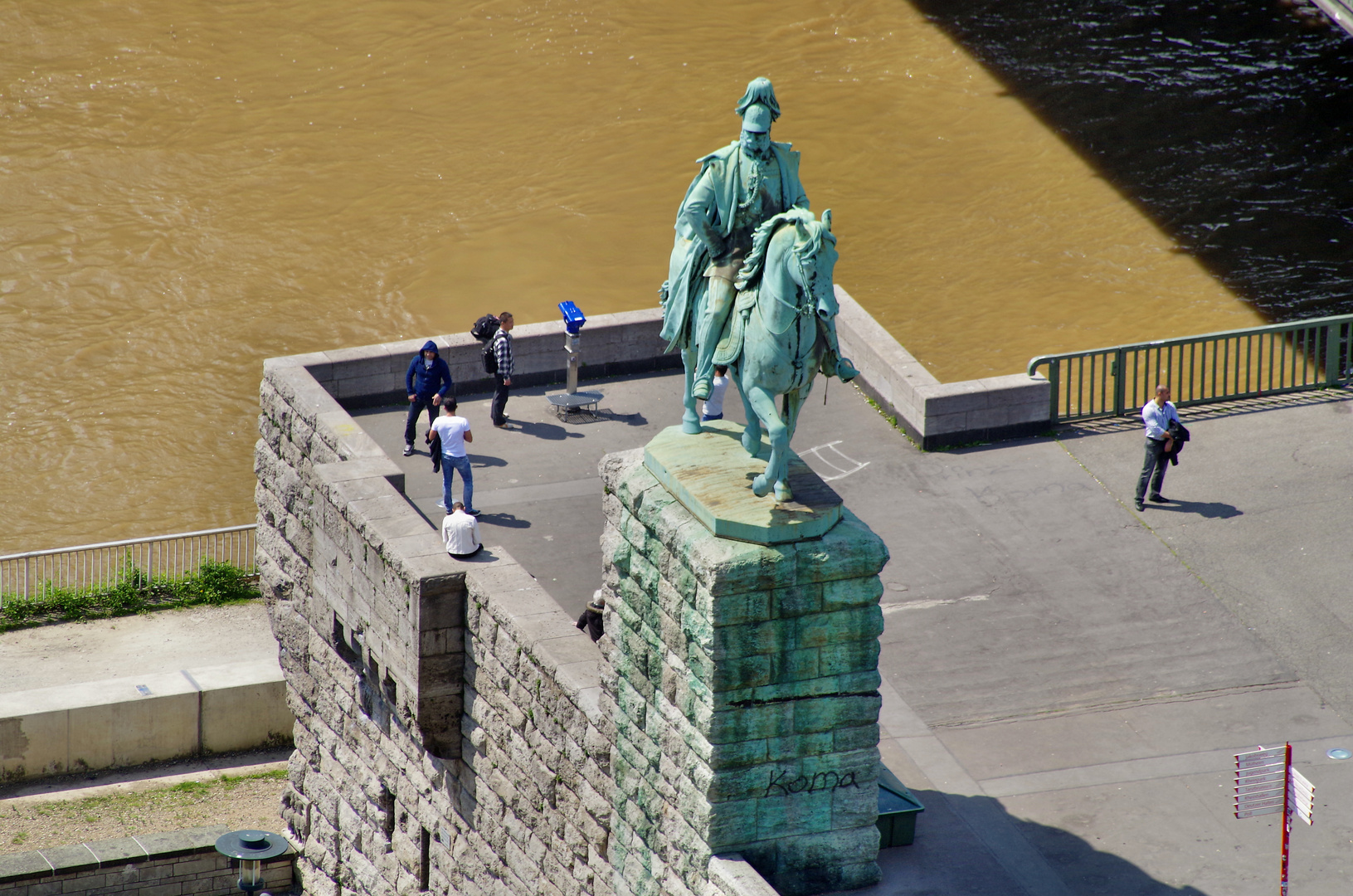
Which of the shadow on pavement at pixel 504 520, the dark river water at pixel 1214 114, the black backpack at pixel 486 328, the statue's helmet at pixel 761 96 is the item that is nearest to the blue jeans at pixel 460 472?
the shadow on pavement at pixel 504 520

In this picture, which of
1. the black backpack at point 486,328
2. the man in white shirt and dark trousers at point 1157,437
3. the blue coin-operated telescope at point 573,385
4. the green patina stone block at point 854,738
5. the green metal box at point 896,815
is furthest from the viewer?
the blue coin-operated telescope at point 573,385

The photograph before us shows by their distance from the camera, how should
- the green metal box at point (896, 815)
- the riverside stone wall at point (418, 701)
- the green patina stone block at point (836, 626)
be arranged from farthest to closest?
the riverside stone wall at point (418, 701), the green metal box at point (896, 815), the green patina stone block at point (836, 626)

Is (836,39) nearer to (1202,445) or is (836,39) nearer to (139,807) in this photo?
(1202,445)

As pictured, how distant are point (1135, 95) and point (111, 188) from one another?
24186mm

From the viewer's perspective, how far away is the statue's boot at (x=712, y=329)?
14.9 metres

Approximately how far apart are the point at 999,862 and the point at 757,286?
18.9 feet

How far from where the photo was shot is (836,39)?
162 ft

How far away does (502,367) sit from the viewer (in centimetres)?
2386

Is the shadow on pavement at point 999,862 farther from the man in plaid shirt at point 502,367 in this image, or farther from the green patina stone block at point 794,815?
the man in plaid shirt at point 502,367

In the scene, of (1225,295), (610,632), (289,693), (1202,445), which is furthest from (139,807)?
(1225,295)

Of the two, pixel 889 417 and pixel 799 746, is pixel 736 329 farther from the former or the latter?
pixel 889 417

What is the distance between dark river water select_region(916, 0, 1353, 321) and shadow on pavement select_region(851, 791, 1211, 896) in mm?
20794

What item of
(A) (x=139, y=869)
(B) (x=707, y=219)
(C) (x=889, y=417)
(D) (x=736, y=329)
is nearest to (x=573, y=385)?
(C) (x=889, y=417)

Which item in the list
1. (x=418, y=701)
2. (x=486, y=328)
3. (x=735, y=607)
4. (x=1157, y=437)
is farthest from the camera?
(x=486, y=328)
